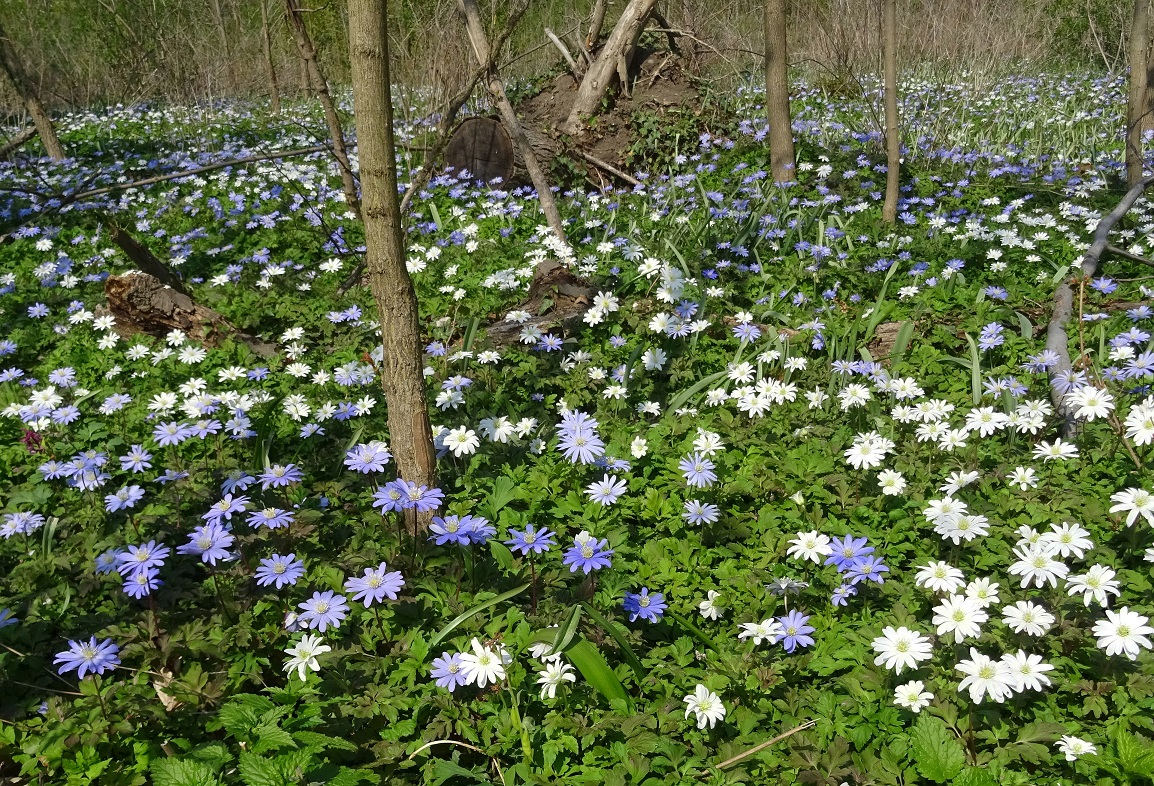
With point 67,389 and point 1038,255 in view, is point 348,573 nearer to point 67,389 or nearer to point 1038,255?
point 67,389

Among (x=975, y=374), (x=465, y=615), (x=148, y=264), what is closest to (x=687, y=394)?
(x=975, y=374)

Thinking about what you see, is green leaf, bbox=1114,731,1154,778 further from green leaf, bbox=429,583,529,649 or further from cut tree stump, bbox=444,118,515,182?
cut tree stump, bbox=444,118,515,182

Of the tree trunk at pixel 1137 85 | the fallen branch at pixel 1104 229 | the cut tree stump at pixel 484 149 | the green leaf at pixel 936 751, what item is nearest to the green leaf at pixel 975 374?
the fallen branch at pixel 1104 229

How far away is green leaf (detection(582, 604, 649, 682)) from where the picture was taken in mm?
1927

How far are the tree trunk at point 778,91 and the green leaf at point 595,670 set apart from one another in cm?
478

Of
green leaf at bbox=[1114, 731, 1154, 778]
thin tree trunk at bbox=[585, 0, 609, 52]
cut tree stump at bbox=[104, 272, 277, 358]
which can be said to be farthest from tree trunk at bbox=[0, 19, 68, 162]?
green leaf at bbox=[1114, 731, 1154, 778]

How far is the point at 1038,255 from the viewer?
4457mm

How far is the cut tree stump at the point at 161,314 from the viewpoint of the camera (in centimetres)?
404

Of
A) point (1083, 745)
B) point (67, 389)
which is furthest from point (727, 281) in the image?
point (67, 389)

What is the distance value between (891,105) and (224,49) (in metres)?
11.0

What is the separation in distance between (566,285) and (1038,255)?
2.85m

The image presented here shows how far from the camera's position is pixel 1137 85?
16.9 feet

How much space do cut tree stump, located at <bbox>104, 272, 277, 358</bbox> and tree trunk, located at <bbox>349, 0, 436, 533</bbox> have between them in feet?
6.32

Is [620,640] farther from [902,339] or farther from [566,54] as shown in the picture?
[566,54]
